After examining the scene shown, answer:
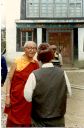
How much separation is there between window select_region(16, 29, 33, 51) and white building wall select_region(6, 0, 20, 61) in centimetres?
33

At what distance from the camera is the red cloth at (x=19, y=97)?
19.4ft

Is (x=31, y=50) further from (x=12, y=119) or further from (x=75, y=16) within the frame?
(x=75, y=16)

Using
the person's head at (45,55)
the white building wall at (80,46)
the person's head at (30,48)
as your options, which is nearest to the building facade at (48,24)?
the white building wall at (80,46)

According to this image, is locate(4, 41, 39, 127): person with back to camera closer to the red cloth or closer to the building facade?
the red cloth

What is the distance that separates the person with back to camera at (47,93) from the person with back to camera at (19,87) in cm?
57

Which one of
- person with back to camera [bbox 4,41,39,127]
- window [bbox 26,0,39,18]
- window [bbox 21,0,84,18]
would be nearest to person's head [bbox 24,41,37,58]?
person with back to camera [bbox 4,41,39,127]

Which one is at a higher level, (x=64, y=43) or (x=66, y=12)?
(x=66, y=12)

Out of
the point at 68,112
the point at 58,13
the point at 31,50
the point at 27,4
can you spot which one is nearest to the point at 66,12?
the point at 58,13

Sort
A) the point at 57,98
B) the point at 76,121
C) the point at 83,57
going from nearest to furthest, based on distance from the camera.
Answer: the point at 57,98 → the point at 76,121 → the point at 83,57

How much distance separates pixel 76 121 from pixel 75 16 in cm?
2601

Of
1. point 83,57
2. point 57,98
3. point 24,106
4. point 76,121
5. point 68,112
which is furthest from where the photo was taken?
point 83,57

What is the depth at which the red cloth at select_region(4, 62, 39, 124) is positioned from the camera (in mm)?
5919

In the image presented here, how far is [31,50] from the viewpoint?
612cm

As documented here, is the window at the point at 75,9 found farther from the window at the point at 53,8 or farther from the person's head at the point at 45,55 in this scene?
the person's head at the point at 45,55
